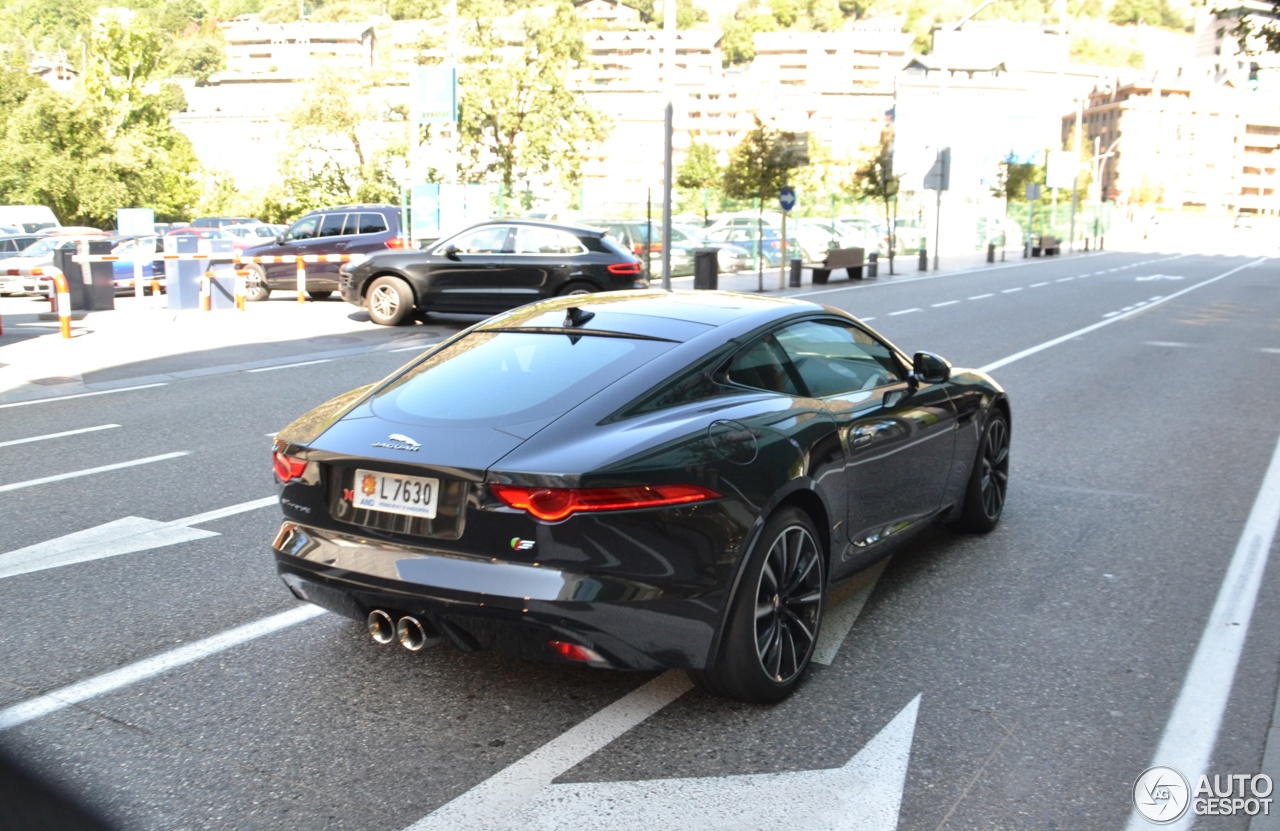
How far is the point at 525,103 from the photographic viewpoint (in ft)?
182

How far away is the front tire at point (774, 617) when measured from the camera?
13.7 ft

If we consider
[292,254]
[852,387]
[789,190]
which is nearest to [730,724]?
[852,387]

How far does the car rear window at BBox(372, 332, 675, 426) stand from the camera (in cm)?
432

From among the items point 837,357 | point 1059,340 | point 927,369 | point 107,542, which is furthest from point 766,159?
point 837,357

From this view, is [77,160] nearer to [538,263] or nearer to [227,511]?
[538,263]

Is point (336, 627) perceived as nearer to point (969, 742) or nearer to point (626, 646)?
point (626, 646)

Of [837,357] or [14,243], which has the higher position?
[837,357]

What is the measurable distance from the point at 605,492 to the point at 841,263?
28889mm

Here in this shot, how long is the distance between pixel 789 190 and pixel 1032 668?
982 inches

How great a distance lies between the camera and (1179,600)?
224 inches

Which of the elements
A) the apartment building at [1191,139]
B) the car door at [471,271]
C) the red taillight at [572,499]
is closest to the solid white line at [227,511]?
the red taillight at [572,499]

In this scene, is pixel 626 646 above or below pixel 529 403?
below

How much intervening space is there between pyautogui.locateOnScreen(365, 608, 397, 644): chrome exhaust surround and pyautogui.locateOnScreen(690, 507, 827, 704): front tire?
1.00 m

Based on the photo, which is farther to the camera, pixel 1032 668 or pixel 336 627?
pixel 336 627
